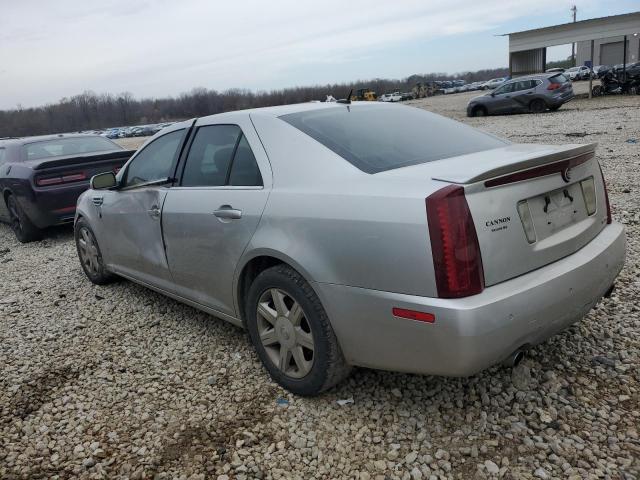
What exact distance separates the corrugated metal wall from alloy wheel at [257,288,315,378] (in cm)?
3596

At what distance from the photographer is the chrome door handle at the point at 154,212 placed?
12.4 ft

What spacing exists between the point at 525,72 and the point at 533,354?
37.0 metres

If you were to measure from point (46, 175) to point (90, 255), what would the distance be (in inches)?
103

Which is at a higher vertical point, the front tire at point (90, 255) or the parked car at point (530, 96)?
the front tire at point (90, 255)

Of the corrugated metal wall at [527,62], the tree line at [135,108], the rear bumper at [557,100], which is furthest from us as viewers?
the tree line at [135,108]

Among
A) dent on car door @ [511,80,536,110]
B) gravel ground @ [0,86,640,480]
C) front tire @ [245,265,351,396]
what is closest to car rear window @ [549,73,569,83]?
dent on car door @ [511,80,536,110]

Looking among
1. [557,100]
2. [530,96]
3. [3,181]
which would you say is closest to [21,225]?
[3,181]

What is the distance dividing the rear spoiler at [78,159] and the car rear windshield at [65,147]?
360 mm

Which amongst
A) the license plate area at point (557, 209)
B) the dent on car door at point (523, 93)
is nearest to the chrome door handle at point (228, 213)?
the license plate area at point (557, 209)

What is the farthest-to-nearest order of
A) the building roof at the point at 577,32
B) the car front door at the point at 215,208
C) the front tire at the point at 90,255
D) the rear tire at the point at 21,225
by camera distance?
the building roof at the point at 577,32 < the rear tire at the point at 21,225 < the front tire at the point at 90,255 < the car front door at the point at 215,208

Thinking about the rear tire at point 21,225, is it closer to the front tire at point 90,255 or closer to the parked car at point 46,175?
the parked car at point 46,175

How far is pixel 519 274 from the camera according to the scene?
7.57 ft

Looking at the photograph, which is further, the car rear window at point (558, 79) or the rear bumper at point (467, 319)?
the car rear window at point (558, 79)

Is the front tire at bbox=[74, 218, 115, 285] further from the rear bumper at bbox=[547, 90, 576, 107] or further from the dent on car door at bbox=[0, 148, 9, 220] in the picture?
the rear bumper at bbox=[547, 90, 576, 107]
